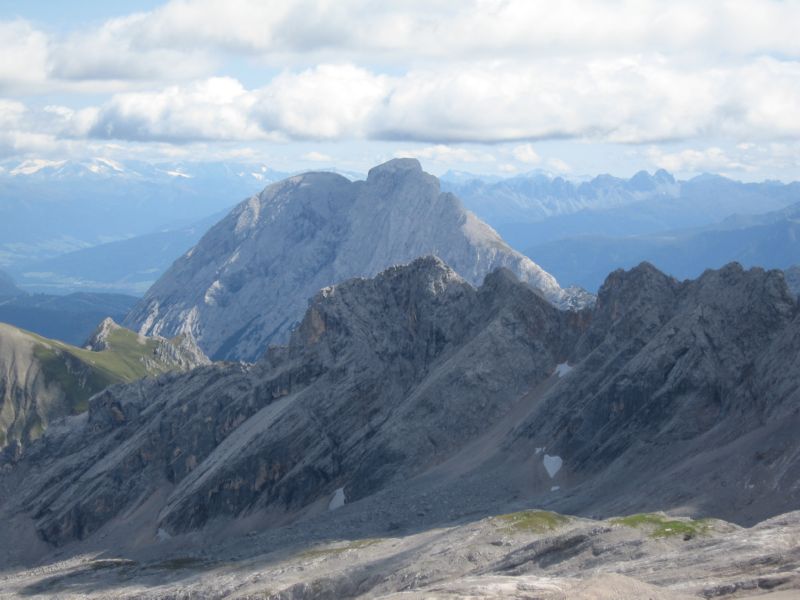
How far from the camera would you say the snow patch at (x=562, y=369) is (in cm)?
14238

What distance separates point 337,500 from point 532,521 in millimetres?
51268

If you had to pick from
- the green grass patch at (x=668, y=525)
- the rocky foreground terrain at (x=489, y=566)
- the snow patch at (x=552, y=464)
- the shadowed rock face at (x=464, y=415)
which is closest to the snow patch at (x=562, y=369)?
the shadowed rock face at (x=464, y=415)

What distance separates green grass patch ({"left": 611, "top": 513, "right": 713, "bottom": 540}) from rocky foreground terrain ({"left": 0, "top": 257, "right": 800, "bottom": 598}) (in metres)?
0.36

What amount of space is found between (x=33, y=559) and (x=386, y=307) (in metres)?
65.3

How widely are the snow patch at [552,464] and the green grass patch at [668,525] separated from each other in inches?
1539

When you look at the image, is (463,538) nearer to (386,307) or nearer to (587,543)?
(587,543)

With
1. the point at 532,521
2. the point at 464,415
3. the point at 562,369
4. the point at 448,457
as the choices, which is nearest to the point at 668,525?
the point at 532,521

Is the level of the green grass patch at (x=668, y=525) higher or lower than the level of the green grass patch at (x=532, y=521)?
higher

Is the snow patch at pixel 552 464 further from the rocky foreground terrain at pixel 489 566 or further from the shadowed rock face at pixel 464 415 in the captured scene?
the rocky foreground terrain at pixel 489 566

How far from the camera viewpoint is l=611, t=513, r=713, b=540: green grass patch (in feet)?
244

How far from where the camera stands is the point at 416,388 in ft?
490

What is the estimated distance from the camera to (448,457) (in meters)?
134

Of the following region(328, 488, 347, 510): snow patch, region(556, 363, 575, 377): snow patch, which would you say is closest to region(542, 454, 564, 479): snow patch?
region(556, 363, 575, 377): snow patch

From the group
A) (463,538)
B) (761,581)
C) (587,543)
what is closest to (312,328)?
(463,538)
